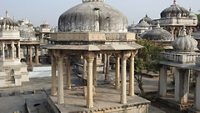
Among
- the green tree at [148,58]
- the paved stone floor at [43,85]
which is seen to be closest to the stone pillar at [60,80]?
the green tree at [148,58]

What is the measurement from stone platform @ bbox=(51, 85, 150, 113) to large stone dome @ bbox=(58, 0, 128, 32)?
3.87 meters

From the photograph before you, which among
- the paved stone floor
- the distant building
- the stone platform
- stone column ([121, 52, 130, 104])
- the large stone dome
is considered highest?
the distant building

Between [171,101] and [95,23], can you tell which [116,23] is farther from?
[171,101]

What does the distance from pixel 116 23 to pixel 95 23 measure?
1.18 metres

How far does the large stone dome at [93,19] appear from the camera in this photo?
14102 millimetres

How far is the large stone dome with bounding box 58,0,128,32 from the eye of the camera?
1410 cm

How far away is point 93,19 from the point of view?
14.1 meters

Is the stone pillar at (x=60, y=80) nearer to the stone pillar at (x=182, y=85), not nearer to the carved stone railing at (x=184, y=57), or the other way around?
the carved stone railing at (x=184, y=57)

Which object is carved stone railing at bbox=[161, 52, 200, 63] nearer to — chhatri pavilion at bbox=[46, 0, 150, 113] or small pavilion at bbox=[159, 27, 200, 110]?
small pavilion at bbox=[159, 27, 200, 110]

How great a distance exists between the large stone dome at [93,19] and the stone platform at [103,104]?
3874 millimetres

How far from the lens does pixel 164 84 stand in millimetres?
19438

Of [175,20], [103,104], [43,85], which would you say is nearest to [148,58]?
[103,104]

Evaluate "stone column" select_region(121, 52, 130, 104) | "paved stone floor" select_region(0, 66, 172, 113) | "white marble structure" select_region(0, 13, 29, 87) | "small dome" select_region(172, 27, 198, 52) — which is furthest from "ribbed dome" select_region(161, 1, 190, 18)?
"stone column" select_region(121, 52, 130, 104)

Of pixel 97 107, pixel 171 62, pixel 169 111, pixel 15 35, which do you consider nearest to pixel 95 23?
pixel 97 107
